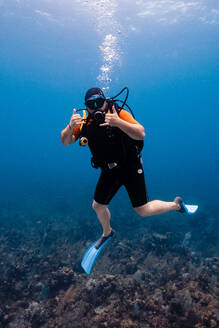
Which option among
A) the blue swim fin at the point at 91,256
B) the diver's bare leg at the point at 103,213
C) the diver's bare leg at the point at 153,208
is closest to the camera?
the diver's bare leg at the point at 153,208

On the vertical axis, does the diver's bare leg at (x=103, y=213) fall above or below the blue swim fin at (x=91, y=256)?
above

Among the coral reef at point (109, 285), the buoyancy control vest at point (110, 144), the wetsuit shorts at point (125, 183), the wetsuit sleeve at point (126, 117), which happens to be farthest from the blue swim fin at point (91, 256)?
the wetsuit sleeve at point (126, 117)

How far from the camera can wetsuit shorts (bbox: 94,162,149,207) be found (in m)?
4.07

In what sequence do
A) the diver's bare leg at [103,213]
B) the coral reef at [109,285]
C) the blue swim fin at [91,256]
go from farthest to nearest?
1. the blue swim fin at [91,256]
2. the coral reef at [109,285]
3. the diver's bare leg at [103,213]

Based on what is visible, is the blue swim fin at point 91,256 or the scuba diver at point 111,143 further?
the blue swim fin at point 91,256

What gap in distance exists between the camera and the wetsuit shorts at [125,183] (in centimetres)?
407

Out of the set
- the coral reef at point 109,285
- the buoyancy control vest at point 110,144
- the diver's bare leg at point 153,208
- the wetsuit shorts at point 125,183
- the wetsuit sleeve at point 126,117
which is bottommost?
the coral reef at point 109,285

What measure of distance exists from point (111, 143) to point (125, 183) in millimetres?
1080

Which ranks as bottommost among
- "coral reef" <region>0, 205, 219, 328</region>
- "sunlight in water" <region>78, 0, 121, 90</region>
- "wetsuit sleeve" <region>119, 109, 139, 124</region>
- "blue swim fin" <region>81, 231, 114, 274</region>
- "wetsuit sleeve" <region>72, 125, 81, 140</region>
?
"coral reef" <region>0, 205, 219, 328</region>

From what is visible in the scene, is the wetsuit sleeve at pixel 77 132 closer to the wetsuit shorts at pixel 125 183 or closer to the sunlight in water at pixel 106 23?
the wetsuit shorts at pixel 125 183

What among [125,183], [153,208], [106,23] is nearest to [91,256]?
[153,208]

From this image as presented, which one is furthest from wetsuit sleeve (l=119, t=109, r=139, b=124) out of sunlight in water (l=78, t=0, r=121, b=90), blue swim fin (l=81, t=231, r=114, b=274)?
sunlight in water (l=78, t=0, r=121, b=90)

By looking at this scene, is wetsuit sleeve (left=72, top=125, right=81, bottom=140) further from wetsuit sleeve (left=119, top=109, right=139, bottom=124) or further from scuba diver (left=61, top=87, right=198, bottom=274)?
wetsuit sleeve (left=119, top=109, right=139, bottom=124)

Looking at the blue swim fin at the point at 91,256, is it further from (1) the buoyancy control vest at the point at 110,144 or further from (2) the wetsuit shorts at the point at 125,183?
(1) the buoyancy control vest at the point at 110,144
